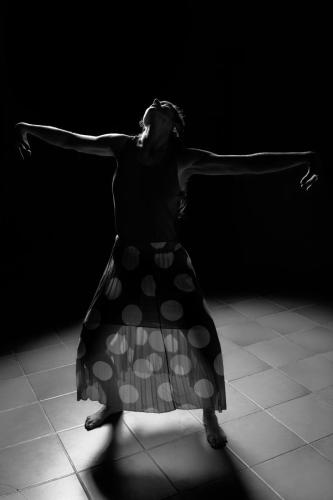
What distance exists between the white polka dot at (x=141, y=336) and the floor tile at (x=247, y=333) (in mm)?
1293

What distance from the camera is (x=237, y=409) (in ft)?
8.61

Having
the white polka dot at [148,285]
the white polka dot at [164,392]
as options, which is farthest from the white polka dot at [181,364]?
the white polka dot at [148,285]

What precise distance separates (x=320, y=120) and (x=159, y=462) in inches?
155

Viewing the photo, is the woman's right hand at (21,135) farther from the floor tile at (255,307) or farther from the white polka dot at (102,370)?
the floor tile at (255,307)

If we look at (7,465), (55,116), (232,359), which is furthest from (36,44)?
(7,465)

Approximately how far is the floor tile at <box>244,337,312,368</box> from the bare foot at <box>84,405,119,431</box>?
51.2 inches

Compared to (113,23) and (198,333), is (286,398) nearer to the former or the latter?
(198,333)

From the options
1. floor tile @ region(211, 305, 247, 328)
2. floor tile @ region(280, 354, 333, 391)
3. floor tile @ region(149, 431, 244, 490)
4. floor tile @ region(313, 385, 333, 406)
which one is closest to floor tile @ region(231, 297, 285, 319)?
floor tile @ region(211, 305, 247, 328)

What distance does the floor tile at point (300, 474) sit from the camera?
1971 mm

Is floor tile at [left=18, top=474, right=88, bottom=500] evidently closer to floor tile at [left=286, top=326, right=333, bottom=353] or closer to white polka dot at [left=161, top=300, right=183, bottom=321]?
white polka dot at [left=161, top=300, right=183, bottom=321]

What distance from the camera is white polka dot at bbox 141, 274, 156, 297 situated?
2.18 m

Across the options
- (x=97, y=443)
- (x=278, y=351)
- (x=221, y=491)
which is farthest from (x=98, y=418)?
(x=278, y=351)

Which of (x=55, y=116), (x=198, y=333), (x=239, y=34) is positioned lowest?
(x=198, y=333)

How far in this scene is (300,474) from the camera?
6.82 ft
